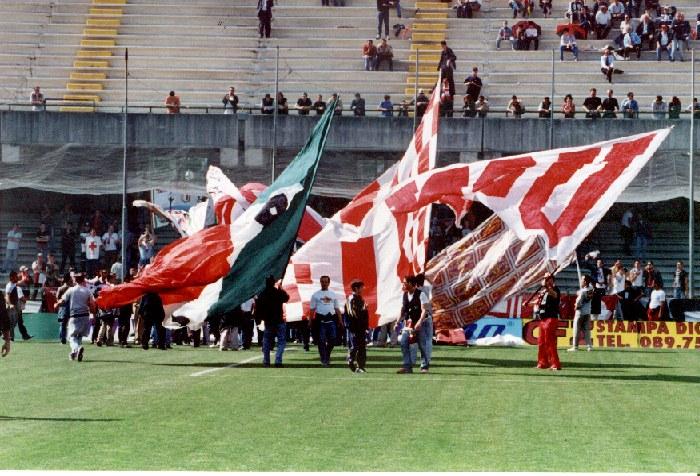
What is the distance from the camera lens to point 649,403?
21.0m

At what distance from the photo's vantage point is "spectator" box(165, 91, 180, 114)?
51.6m

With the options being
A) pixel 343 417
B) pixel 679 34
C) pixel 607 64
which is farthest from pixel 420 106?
pixel 343 417

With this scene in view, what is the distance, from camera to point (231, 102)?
5203cm

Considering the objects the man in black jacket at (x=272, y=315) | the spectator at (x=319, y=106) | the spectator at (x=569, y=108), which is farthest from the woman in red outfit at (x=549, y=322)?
the spectator at (x=319, y=106)

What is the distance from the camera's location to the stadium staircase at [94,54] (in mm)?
56531

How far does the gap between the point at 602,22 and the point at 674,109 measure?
8.93m

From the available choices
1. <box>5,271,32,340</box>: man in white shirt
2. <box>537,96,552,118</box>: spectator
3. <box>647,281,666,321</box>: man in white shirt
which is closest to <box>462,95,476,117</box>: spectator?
<box>537,96,552,118</box>: spectator

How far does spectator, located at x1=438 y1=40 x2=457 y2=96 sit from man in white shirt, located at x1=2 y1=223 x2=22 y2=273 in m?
14.0

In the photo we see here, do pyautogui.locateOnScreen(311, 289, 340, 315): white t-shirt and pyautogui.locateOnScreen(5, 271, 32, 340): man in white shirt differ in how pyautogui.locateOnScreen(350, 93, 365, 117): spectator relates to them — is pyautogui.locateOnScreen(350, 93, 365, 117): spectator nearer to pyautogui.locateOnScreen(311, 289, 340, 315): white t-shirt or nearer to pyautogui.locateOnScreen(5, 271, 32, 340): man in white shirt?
pyautogui.locateOnScreen(5, 271, 32, 340): man in white shirt

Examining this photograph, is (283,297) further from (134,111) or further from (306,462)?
(134,111)

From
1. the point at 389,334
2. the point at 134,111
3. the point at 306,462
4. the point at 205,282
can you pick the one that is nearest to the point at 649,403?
the point at 306,462

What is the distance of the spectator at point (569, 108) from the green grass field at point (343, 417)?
2110cm

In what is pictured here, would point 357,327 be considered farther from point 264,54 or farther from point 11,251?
point 264,54

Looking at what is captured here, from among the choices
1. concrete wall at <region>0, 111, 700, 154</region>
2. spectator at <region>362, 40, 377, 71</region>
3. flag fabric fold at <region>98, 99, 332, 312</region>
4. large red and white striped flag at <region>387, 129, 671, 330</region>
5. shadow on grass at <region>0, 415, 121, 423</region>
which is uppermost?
spectator at <region>362, 40, 377, 71</region>
